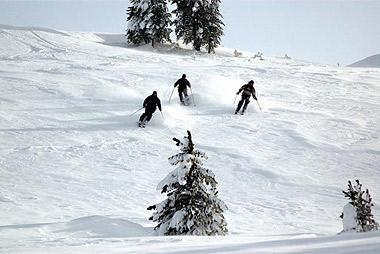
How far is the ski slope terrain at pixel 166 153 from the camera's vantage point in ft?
21.9

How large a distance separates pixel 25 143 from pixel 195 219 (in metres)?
8.38

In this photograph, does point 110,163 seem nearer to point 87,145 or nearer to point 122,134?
point 87,145

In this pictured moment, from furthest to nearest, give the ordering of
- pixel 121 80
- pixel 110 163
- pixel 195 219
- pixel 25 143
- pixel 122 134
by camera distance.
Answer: pixel 121 80
pixel 122 134
pixel 25 143
pixel 110 163
pixel 195 219

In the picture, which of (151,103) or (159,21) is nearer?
(151,103)

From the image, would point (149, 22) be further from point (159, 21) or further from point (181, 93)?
point (181, 93)

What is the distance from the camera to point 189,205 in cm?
691

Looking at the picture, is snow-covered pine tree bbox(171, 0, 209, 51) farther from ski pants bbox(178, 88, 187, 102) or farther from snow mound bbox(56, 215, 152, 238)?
snow mound bbox(56, 215, 152, 238)

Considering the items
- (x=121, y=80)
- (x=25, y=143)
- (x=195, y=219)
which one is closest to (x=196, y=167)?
(x=195, y=219)

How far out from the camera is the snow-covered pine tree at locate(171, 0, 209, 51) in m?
A: 39.7

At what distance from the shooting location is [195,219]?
6.77 metres

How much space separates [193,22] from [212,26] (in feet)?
6.22

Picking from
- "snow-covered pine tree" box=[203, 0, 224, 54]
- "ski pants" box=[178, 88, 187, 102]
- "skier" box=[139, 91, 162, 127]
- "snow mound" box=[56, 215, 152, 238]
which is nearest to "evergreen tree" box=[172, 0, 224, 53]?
"snow-covered pine tree" box=[203, 0, 224, 54]

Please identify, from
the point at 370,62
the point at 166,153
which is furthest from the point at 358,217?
the point at 370,62

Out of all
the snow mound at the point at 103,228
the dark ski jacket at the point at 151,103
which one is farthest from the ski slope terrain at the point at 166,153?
the dark ski jacket at the point at 151,103
